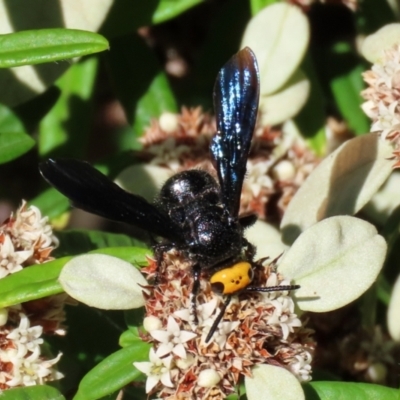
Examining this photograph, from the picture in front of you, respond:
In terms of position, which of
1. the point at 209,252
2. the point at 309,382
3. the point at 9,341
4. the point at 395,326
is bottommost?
the point at 395,326

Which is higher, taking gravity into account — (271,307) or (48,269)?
(48,269)

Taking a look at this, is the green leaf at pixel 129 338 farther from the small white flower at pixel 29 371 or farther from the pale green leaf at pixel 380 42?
the pale green leaf at pixel 380 42

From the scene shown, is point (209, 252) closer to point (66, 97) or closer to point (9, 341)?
point (9, 341)

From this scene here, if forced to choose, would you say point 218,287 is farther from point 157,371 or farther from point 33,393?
point 33,393

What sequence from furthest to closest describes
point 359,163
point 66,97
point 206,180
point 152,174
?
point 66,97, point 152,174, point 359,163, point 206,180

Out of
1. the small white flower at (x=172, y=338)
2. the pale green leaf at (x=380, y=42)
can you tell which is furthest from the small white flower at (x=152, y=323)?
the pale green leaf at (x=380, y=42)

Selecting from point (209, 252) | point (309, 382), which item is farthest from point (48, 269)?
point (309, 382)

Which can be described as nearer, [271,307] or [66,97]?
[271,307]

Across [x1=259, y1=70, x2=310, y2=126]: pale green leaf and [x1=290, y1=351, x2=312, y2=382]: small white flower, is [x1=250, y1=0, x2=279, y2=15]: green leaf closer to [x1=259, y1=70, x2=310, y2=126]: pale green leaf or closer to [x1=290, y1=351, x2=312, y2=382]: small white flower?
[x1=259, y1=70, x2=310, y2=126]: pale green leaf
